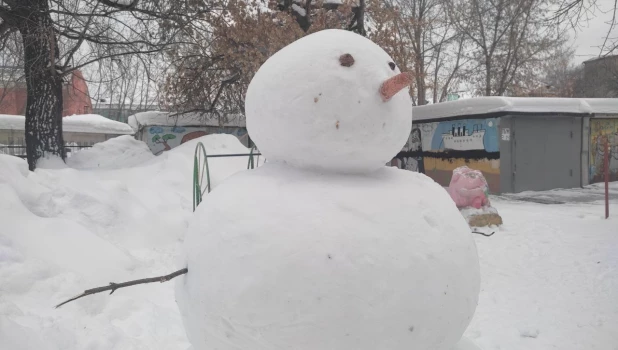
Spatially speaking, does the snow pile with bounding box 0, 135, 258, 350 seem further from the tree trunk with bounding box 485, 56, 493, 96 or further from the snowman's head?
the tree trunk with bounding box 485, 56, 493, 96

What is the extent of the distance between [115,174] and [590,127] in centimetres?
1279

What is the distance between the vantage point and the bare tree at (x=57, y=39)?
775cm

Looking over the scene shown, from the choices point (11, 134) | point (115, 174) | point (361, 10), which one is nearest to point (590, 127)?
point (361, 10)

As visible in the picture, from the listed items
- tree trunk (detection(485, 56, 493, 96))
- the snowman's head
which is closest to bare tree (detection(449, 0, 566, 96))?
tree trunk (detection(485, 56, 493, 96))

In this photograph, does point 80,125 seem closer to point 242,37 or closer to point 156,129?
point 156,129

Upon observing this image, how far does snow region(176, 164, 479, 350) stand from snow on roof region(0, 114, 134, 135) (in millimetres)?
Result: 18977

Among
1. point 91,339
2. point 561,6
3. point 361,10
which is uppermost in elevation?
point 361,10

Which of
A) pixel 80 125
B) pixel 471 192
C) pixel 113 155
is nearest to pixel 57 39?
pixel 113 155

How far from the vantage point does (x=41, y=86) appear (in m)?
8.17

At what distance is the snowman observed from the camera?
1.60 meters

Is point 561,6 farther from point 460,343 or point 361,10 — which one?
point 460,343

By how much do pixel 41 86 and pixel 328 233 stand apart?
8.46 m

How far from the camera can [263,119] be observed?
1943 mm

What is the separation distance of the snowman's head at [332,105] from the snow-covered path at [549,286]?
105 inches
